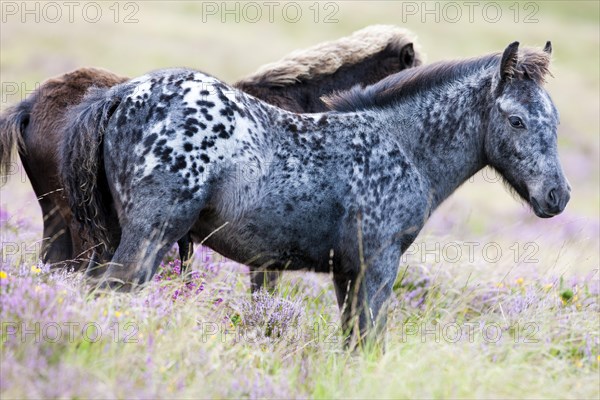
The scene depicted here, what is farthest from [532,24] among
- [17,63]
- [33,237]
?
[33,237]

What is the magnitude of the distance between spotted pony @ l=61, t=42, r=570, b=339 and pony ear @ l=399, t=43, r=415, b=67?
3073mm

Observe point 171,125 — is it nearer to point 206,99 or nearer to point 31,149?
point 206,99

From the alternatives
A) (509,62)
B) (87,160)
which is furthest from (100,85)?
(509,62)

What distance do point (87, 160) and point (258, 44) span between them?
31.8 metres

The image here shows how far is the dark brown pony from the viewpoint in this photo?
661 centimetres

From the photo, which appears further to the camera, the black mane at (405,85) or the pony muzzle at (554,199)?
the black mane at (405,85)

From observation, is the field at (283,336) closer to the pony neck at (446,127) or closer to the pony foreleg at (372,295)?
the pony foreleg at (372,295)

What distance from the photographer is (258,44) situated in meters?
35.9

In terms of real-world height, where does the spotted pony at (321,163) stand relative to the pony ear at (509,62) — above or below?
below

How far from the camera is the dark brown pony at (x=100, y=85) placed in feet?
21.7

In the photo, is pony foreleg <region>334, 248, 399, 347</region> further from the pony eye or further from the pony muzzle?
the pony eye

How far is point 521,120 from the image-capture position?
5.46 metres

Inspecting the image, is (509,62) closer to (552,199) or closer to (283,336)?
(552,199)

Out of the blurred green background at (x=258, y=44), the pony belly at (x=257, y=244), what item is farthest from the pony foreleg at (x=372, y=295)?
the blurred green background at (x=258, y=44)
